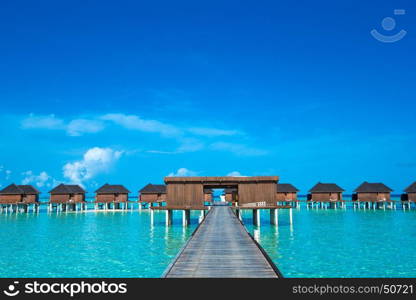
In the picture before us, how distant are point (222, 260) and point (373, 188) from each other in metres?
69.8

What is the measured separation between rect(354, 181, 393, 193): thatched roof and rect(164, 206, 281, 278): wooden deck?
62.3m

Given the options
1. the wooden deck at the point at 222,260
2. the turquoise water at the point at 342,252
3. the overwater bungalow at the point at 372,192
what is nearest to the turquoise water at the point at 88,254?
the wooden deck at the point at 222,260

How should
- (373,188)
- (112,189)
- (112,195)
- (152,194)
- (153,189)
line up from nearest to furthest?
1. (373,188)
2. (112,195)
3. (112,189)
4. (152,194)
5. (153,189)

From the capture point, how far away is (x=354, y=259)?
21.2 metres

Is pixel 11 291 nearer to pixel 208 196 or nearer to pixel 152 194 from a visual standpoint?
pixel 152 194

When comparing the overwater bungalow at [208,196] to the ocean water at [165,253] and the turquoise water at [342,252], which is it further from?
the turquoise water at [342,252]

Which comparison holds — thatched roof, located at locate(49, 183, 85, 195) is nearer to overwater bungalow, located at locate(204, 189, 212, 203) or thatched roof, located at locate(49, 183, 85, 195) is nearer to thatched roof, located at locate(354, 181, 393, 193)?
overwater bungalow, located at locate(204, 189, 212, 203)

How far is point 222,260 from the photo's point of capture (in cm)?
1405

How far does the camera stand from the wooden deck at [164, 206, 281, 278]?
38.8 feet

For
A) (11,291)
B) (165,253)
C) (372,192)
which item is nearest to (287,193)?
(372,192)

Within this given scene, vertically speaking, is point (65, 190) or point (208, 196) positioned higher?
point (65, 190)

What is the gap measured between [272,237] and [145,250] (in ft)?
36.5

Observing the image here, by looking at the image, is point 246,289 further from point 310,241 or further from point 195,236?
point 310,241

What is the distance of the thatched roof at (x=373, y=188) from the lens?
74.4m
